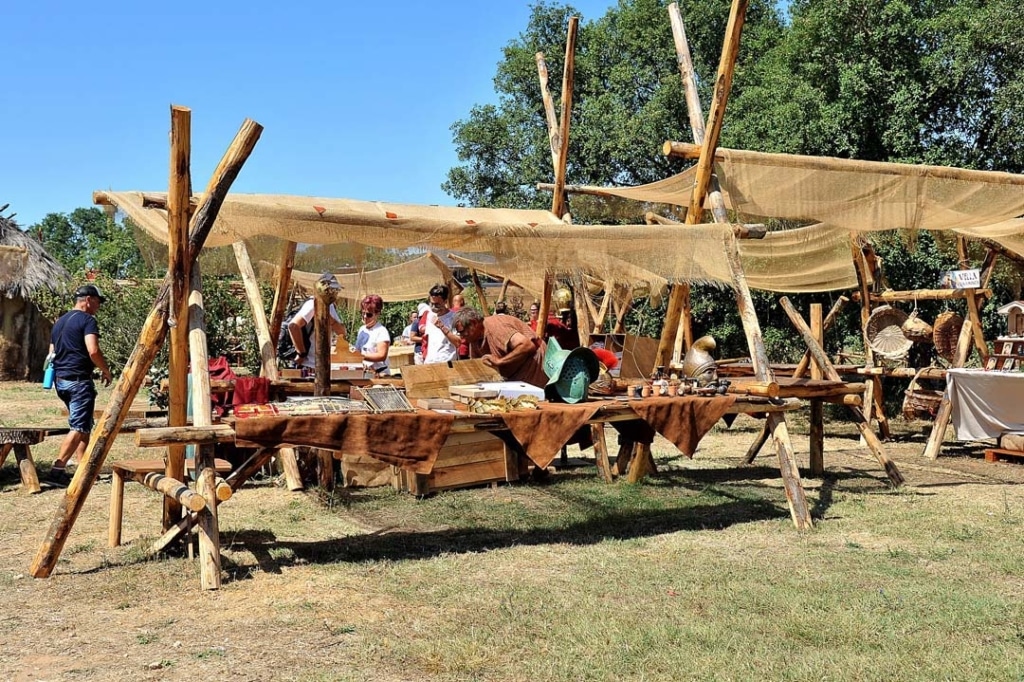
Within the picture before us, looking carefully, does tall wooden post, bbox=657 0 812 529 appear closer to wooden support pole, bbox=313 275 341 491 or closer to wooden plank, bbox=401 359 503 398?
wooden plank, bbox=401 359 503 398

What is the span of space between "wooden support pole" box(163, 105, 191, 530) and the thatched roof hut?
49.2 feet

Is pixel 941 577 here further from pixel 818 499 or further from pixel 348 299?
pixel 348 299

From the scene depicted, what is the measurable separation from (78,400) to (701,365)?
16.6 ft

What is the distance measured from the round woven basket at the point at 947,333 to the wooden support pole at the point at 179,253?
29.5 ft

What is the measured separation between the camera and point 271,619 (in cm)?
437

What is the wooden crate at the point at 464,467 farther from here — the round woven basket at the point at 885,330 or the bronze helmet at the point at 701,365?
the round woven basket at the point at 885,330

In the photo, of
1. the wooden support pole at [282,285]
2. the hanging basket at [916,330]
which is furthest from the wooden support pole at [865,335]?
the wooden support pole at [282,285]

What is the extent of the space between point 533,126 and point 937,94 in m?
10.4

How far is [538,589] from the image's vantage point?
15.9 feet

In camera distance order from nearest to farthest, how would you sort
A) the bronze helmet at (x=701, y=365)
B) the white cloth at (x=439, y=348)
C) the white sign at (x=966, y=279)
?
the bronze helmet at (x=701, y=365)
the white cloth at (x=439, y=348)
the white sign at (x=966, y=279)

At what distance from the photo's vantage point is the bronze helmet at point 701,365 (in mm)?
6766

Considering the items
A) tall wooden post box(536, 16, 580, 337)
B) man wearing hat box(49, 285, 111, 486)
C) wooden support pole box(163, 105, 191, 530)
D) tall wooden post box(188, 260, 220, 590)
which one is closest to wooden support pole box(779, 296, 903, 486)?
tall wooden post box(536, 16, 580, 337)

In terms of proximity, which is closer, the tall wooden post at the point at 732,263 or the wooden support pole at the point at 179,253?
the wooden support pole at the point at 179,253

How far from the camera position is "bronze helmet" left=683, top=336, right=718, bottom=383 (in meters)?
6.77
